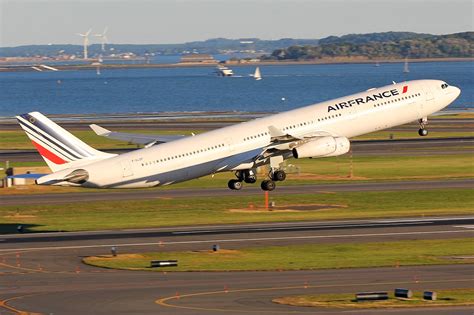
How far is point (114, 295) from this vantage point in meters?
62.3

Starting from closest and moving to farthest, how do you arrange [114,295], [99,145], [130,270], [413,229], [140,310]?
[140,310]
[114,295]
[130,270]
[413,229]
[99,145]

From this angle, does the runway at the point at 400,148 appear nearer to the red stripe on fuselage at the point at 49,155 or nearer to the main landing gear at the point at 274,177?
the main landing gear at the point at 274,177

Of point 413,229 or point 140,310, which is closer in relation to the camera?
point 140,310

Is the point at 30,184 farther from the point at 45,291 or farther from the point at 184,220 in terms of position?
the point at 45,291

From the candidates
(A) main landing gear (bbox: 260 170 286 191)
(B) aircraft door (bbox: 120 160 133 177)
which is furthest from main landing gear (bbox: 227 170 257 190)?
(B) aircraft door (bbox: 120 160 133 177)

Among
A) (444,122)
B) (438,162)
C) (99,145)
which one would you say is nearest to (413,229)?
(438,162)

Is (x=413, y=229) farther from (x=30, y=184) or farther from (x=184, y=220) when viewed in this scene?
(x=30, y=184)

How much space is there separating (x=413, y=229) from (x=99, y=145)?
76.7m

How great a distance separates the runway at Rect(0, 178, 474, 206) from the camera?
108381 mm

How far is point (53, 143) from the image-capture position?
81.1 meters

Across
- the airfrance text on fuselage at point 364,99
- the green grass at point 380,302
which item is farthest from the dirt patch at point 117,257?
the airfrance text on fuselage at point 364,99

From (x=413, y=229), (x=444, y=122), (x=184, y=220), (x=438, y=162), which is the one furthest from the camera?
(x=444, y=122)

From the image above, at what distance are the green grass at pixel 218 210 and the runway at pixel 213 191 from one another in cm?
250

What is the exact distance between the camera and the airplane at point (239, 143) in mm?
81625
